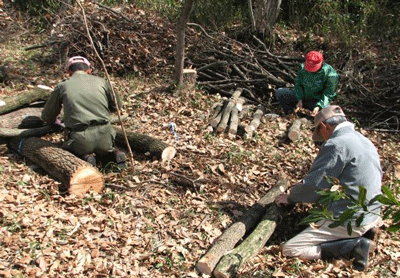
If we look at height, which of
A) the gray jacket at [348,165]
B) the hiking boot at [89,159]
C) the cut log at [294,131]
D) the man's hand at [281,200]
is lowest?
the cut log at [294,131]

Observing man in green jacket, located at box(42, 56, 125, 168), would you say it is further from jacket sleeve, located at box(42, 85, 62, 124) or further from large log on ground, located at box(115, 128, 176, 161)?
large log on ground, located at box(115, 128, 176, 161)

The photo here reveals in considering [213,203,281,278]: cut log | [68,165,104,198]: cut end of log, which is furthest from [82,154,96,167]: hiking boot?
[213,203,281,278]: cut log

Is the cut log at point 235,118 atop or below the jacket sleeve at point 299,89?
below

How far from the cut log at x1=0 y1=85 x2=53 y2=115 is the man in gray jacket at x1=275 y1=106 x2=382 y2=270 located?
4.23 m

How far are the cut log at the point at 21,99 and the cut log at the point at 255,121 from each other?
328 cm

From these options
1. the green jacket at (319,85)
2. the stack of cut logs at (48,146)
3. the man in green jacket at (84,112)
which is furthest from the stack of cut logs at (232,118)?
the man in green jacket at (84,112)

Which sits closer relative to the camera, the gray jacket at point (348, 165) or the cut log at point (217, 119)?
the gray jacket at point (348, 165)

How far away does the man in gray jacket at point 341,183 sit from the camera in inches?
171

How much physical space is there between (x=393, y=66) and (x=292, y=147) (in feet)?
11.8

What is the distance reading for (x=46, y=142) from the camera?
5.65 m

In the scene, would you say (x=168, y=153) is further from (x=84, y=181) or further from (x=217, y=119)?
(x=217, y=119)

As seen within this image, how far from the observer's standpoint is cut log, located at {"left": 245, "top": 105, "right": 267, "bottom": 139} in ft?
22.7

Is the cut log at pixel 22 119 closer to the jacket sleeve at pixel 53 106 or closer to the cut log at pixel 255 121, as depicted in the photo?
the jacket sleeve at pixel 53 106

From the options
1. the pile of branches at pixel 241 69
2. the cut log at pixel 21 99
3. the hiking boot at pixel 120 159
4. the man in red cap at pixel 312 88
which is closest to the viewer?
the hiking boot at pixel 120 159
